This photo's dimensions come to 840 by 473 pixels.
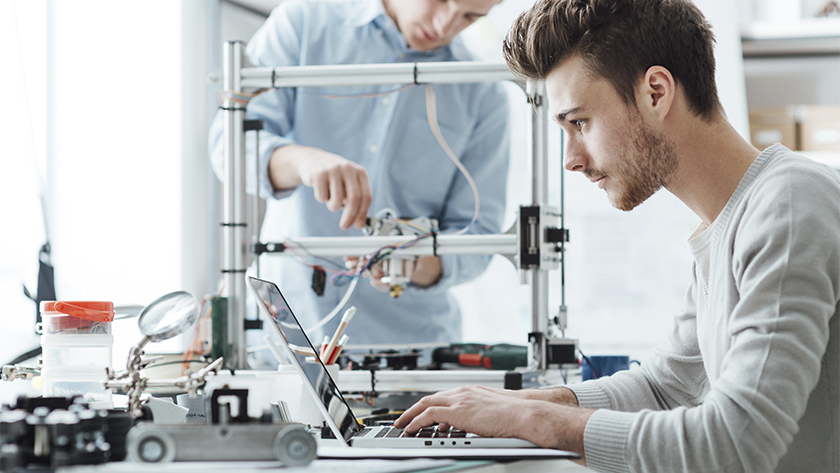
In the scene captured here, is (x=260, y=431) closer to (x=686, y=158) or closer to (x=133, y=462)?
(x=133, y=462)

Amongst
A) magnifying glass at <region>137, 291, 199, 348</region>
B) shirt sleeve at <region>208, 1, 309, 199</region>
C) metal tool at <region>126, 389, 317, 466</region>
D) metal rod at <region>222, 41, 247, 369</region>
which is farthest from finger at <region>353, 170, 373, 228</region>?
metal tool at <region>126, 389, 317, 466</region>

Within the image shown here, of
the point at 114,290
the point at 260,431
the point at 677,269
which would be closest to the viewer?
the point at 260,431

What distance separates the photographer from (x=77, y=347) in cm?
89

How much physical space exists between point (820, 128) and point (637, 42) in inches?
75.0

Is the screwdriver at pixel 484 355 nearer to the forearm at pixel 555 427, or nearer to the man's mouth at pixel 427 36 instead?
the forearm at pixel 555 427

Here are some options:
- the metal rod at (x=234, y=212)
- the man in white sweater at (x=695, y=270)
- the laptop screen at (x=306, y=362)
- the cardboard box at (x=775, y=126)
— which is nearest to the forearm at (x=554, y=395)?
the man in white sweater at (x=695, y=270)

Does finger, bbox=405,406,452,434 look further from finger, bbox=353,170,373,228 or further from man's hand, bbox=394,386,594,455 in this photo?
finger, bbox=353,170,373,228

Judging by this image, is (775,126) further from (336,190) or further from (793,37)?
(336,190)

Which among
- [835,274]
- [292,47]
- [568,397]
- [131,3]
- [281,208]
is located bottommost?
[568,397]

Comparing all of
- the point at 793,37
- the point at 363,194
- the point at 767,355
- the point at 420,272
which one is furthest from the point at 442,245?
the point at 793,37

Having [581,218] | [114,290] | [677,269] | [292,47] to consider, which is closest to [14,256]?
[114,290]

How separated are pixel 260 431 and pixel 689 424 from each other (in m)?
0.43

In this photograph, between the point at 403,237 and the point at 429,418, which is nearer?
the point at 429,418

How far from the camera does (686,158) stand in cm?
95
